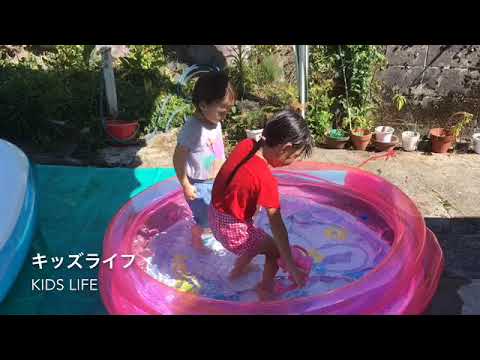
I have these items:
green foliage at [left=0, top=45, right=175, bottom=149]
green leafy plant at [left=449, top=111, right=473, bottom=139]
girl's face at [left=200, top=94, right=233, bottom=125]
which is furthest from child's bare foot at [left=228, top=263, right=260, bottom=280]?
green leafy plant at [left=449, top=111, right=473, bottom=139]

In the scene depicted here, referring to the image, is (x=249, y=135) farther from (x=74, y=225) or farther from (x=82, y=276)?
(x=82, y=276)

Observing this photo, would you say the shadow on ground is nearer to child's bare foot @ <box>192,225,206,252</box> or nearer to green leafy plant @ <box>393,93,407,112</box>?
child's bare foot @ <box>192,225,206,252</box>

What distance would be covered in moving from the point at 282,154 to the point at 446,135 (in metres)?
3.84

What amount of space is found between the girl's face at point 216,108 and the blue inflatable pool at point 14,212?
1.56 metres

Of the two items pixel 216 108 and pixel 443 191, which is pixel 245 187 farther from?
pixel 443 191

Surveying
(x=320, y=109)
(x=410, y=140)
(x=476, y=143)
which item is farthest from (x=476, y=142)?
(x=320, y=109)

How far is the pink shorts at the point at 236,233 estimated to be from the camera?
2.93 meters

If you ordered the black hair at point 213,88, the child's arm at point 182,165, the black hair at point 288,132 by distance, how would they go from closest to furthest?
1. the black hair at point 288,132
2. the black hair at point 213,88
3. the child's arm at point 182,165

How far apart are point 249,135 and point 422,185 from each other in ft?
6.85

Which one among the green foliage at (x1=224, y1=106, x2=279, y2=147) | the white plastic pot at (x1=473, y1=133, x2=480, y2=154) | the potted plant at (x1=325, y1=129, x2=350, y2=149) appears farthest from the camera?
the green foliage at (x1=224, y1=106, x2=279, y2=147)

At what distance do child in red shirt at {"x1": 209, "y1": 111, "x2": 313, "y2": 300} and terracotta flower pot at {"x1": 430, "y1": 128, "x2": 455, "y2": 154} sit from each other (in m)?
3.39

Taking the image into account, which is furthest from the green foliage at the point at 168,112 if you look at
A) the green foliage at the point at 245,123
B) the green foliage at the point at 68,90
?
the green foliage at the point at 245,123

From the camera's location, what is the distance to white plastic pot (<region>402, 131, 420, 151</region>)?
579 centimetres

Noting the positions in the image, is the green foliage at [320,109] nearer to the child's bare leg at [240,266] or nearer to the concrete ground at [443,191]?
the concrete ground at [443,191]
